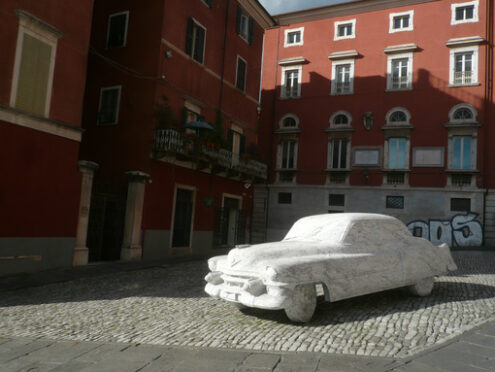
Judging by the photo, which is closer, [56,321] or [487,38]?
[56,321]

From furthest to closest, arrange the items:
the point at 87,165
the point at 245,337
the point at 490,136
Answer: the point at 490,136 < the point at 87,165 < the point at 245,337

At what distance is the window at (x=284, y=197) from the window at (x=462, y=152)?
9421mm

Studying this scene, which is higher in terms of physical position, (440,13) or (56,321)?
(440,13)

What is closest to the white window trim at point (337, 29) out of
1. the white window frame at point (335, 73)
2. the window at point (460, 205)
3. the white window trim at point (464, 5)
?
the white window frame at point (335, 73)

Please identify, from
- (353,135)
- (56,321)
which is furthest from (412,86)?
(56,321)

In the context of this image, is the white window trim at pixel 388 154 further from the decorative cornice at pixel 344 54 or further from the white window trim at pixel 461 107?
the decorative cornice at pixel 344 54

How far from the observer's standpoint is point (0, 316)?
652 cm

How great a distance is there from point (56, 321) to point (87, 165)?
23.3 ft

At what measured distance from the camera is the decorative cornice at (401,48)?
2322cm

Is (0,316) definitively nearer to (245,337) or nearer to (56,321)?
(56,321)

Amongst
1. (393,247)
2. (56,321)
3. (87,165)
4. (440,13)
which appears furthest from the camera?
(440,13)

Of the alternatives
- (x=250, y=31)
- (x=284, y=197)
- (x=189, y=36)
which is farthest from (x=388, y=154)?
(x=189, y=36)

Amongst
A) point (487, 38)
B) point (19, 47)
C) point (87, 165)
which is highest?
point (487, 38)

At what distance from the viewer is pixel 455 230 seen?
70.5 ft
